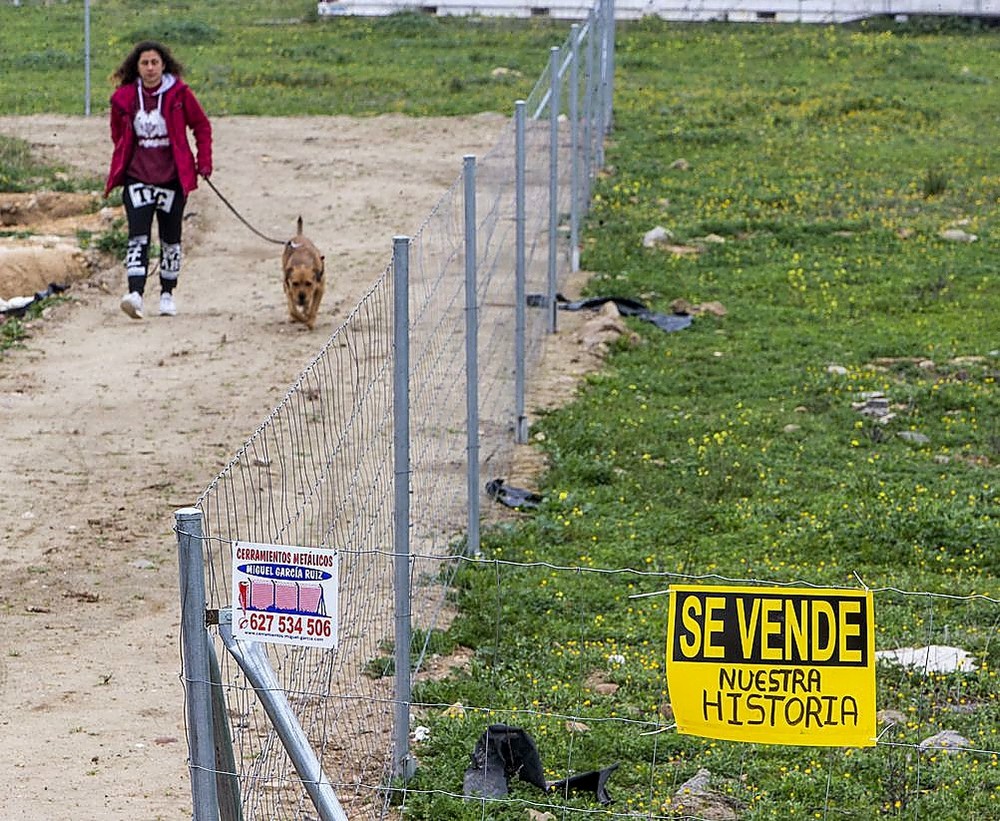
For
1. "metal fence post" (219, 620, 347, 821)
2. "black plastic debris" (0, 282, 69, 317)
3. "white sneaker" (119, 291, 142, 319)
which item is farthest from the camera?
"black plastic debris" (0, 282, 69, 317)

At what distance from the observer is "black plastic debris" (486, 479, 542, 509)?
26.8 ft

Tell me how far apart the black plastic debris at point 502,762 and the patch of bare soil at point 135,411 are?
0.89m

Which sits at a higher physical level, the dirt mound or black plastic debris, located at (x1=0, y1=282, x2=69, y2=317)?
the dirt mound

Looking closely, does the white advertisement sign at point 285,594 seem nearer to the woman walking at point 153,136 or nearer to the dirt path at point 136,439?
the dirt path at point 136,439

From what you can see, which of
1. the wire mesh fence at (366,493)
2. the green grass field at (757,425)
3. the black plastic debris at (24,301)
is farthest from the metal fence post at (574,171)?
the black plastic debris at (24,301)

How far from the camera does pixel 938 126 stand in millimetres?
19250

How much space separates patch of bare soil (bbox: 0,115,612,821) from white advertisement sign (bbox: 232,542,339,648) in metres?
1.49

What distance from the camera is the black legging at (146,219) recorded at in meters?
10.9

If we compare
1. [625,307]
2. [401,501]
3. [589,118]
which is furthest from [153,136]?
[401,501]

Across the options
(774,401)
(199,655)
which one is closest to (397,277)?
(199,655)

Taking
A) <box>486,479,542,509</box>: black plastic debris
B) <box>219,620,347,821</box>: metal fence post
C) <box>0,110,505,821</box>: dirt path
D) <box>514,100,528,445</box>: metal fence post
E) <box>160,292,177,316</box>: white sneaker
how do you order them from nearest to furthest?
1. <box>219,620,347,821</box>: metal fence post
2. <box>0,110,505,821</box>: dirt path
3. <box>486,479,542,509</box>: black plastic debris
4. <box>514,100,528,445</box>: metal fence post
5. <box>160,292,177,316</box>: white sneaker

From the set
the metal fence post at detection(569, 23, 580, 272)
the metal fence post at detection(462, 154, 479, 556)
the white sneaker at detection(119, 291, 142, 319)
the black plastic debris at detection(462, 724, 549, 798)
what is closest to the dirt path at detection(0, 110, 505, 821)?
the white sneaker at detection(119, 291, 142, 319)

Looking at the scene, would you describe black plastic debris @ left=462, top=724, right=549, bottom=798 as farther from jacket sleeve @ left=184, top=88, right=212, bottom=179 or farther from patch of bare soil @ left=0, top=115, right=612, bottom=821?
jacket sleeve @ left=184, top=88, right=212, bottom=179

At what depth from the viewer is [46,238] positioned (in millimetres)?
13812
